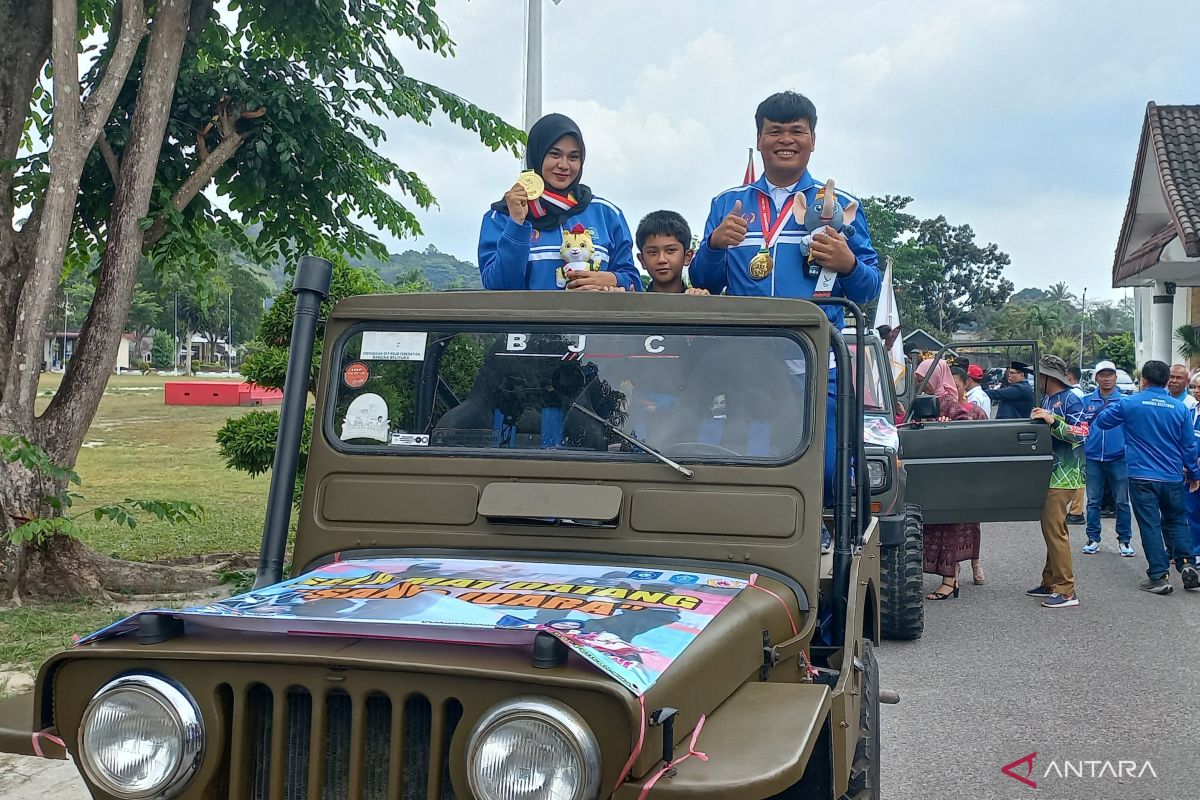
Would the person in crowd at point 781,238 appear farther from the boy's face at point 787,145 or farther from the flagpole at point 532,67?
the flagpole at point 532,67

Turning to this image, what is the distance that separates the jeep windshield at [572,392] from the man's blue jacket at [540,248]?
92 centimetres

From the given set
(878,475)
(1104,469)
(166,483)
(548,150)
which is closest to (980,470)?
(878,475)

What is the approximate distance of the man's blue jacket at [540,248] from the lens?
181 inches

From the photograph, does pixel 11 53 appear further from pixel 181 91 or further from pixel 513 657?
pixel 513 657

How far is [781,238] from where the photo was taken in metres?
4.58

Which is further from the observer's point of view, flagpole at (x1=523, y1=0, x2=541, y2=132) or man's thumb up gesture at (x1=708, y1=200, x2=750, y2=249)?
flagpole at (x1=523, y1=0, x2=541, y2=132)

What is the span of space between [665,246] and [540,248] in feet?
1.68

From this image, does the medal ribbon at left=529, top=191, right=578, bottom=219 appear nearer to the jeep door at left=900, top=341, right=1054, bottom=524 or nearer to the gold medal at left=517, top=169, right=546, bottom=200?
the gold medal at left=517, top=169, right=546, bottom=200

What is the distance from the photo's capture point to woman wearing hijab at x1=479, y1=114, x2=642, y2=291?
15.2 feet

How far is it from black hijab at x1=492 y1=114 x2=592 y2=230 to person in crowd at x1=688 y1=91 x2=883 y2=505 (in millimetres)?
516

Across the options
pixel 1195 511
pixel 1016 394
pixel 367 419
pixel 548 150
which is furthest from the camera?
pixel 1016 394

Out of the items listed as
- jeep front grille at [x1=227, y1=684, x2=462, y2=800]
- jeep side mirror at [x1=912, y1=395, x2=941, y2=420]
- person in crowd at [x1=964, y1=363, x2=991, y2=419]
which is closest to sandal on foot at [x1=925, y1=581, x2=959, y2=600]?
jeep side mirror at [x1=912, y1=395, x2=941, y2=420]

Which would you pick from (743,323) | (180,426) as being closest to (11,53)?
(743,323)

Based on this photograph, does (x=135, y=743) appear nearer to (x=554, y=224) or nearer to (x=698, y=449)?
(x=698, y=449)
